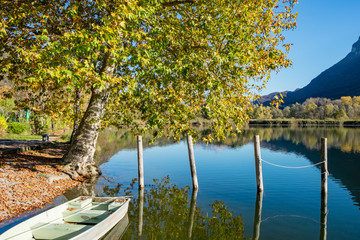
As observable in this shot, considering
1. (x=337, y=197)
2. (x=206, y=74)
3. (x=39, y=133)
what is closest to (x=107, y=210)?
(x=206, y=74)

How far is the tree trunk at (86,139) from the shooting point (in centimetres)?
1653

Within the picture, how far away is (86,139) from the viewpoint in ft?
55.9

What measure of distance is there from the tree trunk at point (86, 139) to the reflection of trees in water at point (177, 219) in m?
2.73

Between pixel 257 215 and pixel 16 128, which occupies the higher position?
pixel 16 128

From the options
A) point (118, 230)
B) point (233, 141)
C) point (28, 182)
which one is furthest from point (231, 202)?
point (233, 141)

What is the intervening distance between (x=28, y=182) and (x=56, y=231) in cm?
658

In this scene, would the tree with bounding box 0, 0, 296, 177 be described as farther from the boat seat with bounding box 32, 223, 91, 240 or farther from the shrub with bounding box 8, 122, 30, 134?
the shrub with bounding box 8, 122, 30, 134

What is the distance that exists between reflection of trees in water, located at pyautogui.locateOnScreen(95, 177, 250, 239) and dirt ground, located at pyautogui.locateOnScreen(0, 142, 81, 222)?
2907mm

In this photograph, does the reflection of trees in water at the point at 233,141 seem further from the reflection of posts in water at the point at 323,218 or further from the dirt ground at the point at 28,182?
the reflection of posts in water at the point at 323,218

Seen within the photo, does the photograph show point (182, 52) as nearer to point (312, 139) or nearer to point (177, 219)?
point (177, 219)

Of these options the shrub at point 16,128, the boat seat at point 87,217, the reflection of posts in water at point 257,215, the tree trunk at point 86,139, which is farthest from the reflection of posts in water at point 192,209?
the shrub at point 16,128

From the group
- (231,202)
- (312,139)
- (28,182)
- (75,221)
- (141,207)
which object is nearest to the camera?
(75,221)

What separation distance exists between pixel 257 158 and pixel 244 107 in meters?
2.93

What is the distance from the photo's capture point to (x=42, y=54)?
10.0 m
